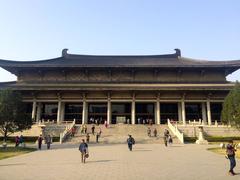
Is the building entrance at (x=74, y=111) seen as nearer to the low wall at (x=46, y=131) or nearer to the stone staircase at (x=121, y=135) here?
the stone staircase at (x=121, y=135)

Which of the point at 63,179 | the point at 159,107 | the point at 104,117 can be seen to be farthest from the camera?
the point at 104,117

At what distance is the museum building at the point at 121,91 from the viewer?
140ft

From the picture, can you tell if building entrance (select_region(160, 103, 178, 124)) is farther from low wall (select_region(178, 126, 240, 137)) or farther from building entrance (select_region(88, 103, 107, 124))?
low wall (select_region(178, 126, 240, 137))

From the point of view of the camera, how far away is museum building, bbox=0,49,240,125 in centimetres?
4262

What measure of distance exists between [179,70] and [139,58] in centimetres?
1065

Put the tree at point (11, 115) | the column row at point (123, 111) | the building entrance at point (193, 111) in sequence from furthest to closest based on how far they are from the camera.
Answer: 1. the building entrance at point (193, 111)
2. the column row at point (123, 111)
3. the tree at point (11, 115)

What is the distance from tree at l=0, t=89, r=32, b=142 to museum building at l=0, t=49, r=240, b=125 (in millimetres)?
12558

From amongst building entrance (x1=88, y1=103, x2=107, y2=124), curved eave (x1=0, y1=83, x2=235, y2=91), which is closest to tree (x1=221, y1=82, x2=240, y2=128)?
curved eave (x1=0, y1=83, x2=235, y2=91)

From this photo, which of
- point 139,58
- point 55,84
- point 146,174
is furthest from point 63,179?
point 139,58

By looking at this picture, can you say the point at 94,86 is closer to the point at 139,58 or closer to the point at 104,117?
the point at 104,117

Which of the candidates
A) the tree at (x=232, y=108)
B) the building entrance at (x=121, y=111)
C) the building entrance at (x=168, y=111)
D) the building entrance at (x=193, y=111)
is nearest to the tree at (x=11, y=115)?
the building entrance at (x=121, y=111)

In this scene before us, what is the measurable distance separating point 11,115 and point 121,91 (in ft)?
63.2

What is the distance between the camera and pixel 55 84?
4394 cm

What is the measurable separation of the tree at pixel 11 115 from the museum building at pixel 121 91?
12.6 meters
